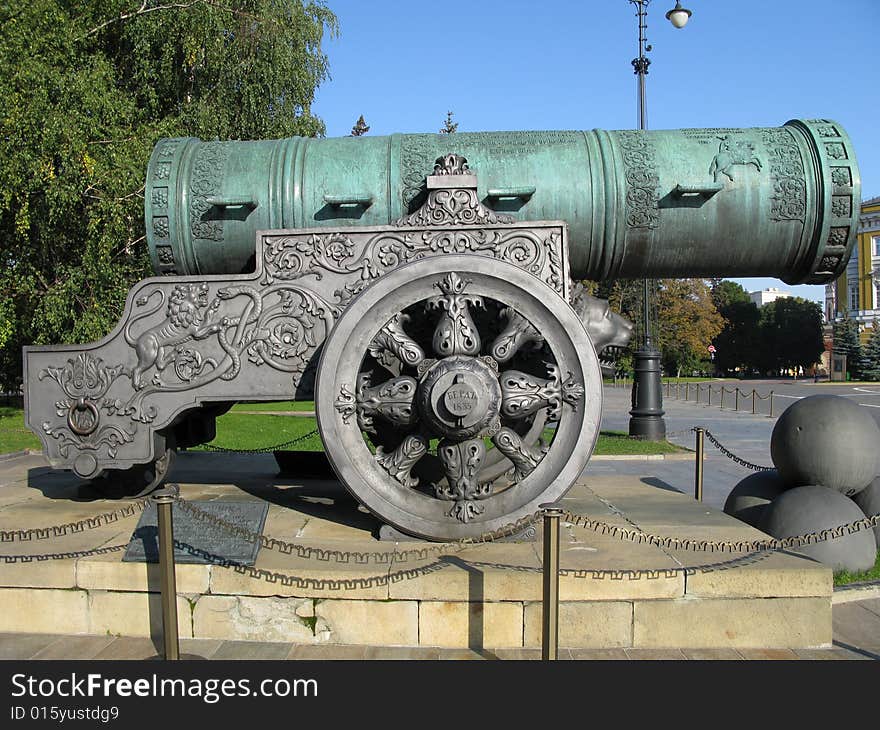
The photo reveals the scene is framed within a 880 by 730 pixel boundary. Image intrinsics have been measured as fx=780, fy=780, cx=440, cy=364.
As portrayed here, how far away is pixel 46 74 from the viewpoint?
1301 cm

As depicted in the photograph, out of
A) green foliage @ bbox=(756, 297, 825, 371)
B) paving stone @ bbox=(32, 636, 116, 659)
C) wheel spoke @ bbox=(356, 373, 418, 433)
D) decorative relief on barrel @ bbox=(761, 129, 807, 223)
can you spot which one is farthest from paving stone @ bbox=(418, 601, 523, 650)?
green foliage @ bbox=(756, 297, 825, 371)

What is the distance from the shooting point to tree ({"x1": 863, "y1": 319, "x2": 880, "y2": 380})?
4497 centimetres

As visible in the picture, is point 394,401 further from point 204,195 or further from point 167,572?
point 204,195

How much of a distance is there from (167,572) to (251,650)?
631 mm

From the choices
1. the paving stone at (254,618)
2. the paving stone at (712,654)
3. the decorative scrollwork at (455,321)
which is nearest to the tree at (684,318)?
the decorative scrollwork at (455,321)

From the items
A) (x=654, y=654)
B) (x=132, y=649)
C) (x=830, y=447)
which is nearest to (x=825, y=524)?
(x=830, y=447)

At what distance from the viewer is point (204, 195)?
4801mm

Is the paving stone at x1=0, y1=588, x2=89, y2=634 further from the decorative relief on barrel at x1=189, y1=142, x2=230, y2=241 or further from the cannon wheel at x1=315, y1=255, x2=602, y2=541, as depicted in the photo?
the decorative relief on barrel at x1=189, y1=142, x2=230, y2=241

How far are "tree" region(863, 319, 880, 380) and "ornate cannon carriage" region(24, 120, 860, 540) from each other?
151 feet

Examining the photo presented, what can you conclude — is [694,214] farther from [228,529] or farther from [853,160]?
[228,529]

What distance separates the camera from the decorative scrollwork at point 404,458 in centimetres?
421

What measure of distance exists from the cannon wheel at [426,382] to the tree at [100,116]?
10220 millimetres

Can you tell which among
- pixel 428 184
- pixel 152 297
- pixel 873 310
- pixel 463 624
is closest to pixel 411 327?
pixel 428 184

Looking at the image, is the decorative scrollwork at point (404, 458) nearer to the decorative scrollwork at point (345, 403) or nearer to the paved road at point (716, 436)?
the decorative scrollwork at point (345, 403)
